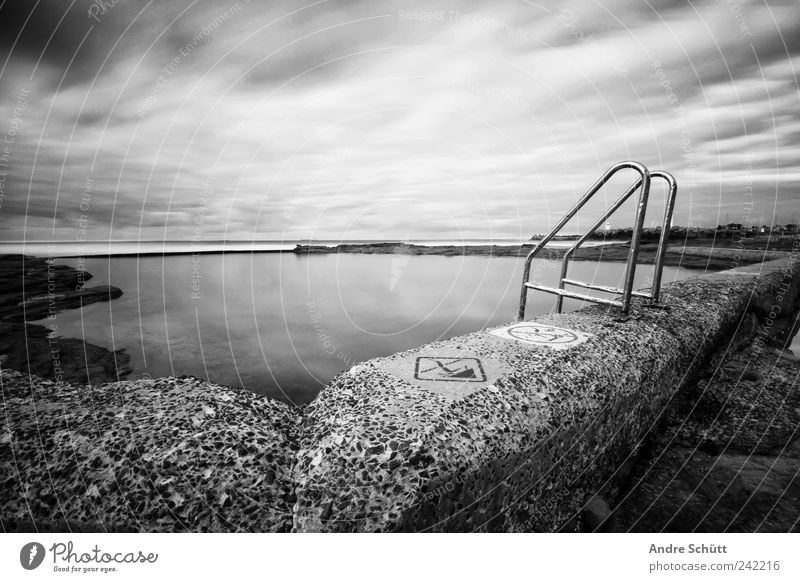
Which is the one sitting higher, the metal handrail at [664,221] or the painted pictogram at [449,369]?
the metal handrail at [664,221]

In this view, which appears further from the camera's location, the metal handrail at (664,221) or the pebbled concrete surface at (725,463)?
the metal handrail at (664,221)

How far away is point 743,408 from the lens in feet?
10.5

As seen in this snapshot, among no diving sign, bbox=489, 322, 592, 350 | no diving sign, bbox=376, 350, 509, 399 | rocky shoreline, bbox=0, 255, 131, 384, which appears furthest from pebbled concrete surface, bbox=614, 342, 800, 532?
rocky shoreline, bbox=0, 255, 131, 384

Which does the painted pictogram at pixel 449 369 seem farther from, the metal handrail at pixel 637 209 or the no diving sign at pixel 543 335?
the metal handrail at pixel 637 209

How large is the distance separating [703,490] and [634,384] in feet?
2.46

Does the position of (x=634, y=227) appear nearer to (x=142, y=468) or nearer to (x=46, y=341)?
(x=142, y=468)

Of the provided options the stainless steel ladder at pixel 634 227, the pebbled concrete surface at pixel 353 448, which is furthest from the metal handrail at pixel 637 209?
the pebbled concrete surface at pixel 353 448

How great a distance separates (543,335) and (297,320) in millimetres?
12754

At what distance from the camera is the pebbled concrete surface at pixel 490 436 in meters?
1.31

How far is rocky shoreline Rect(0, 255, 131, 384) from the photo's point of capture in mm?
7012
